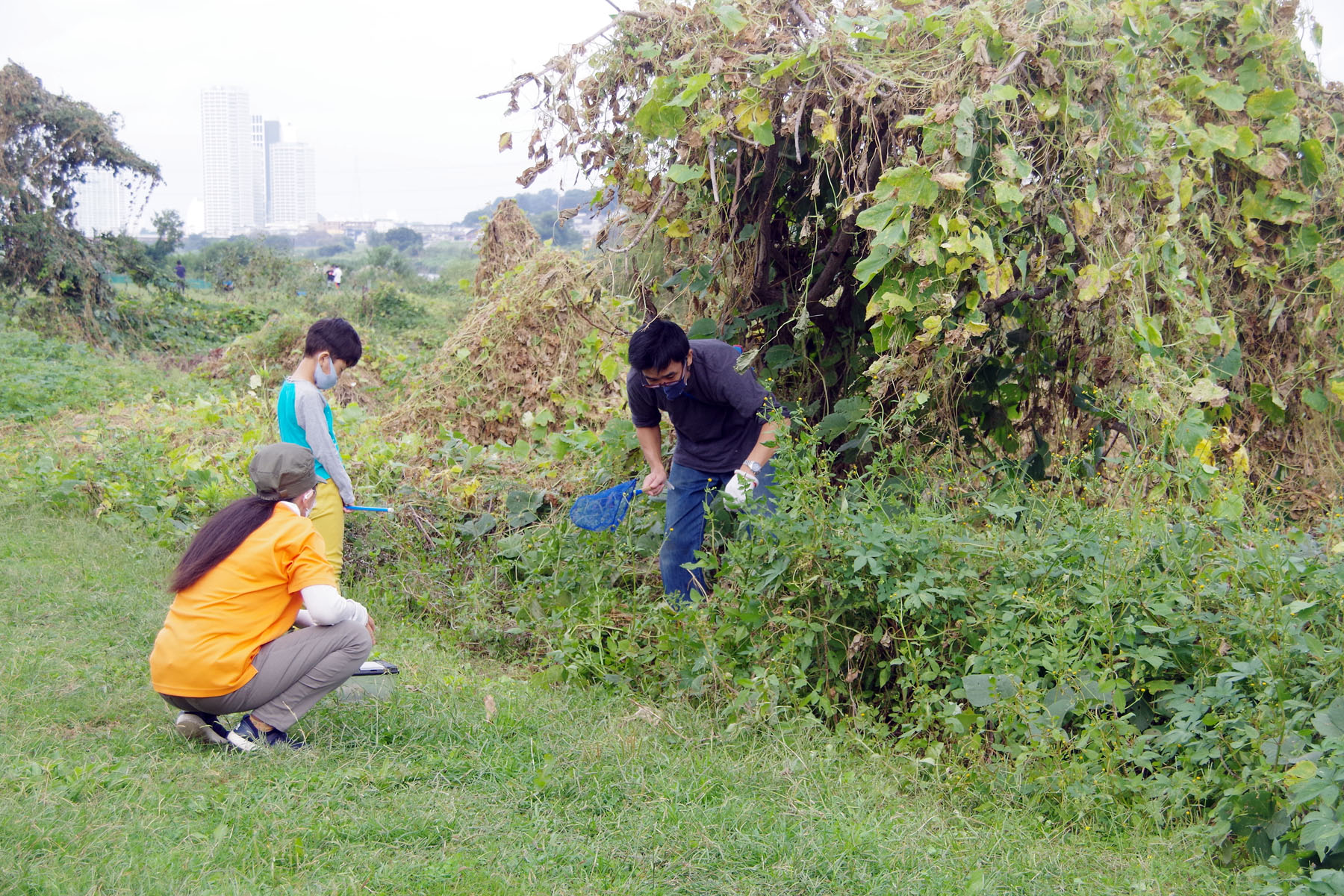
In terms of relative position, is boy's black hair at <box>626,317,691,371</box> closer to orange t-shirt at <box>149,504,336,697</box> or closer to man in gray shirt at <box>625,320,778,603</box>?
man in gray shirt at <box>625,320,778,603</box>

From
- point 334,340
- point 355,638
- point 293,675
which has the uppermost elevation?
point 334,340

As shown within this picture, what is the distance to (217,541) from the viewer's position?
321 cm

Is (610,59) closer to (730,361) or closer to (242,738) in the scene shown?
(730,361)

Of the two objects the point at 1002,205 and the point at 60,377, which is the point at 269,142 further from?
the point at 1002,205

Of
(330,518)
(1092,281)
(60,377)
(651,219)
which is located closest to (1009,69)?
(1092,281)

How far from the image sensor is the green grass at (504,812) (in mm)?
2553

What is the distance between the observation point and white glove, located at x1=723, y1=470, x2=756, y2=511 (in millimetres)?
3914

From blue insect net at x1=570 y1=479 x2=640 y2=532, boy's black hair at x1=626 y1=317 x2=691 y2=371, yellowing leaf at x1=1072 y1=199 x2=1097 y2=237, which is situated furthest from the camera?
blue insect net at x1=570 y1=479 x2=640 y2=532

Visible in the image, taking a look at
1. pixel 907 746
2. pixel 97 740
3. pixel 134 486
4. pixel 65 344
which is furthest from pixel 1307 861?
pixel 65 344

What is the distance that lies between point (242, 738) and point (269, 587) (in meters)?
0.51

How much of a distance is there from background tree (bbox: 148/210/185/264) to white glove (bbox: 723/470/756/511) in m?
25.3

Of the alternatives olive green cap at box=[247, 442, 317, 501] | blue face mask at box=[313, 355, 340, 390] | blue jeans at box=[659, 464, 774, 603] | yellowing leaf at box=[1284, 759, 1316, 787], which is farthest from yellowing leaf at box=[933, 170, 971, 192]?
blue face mask at box=[313, 355, 340, 390]

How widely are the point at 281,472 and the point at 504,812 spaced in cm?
134

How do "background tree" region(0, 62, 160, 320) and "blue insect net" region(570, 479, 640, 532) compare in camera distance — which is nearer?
"blue insect net" region(570, 479, 640, 532)
